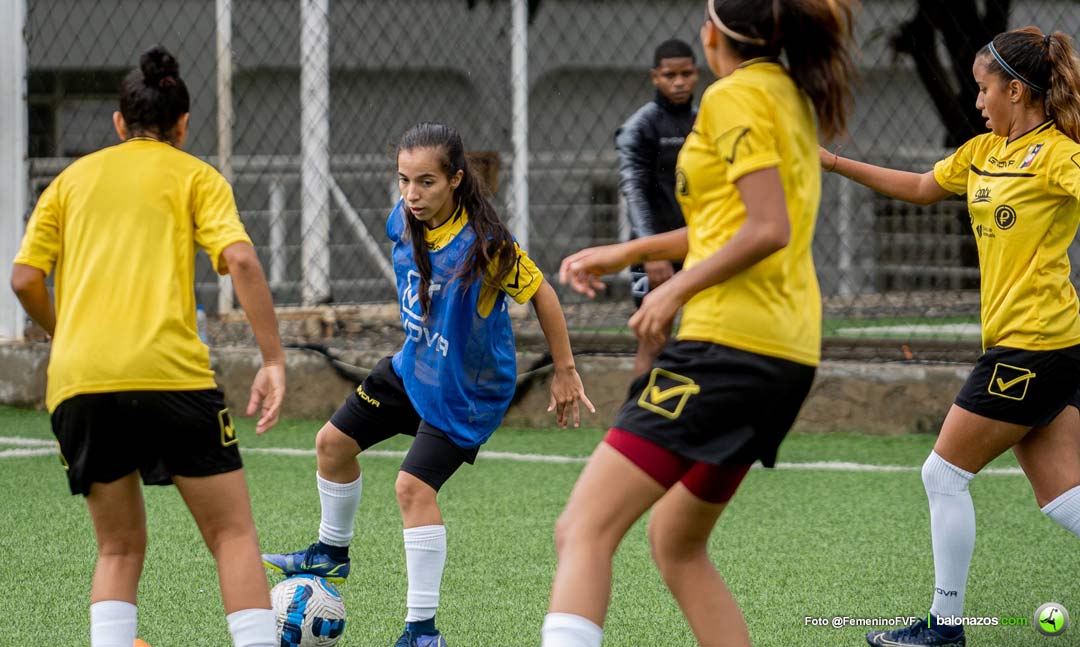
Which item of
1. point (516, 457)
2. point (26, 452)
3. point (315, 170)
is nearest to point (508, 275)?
point (516, 457)

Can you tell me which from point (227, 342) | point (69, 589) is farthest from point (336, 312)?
point (69, 589)

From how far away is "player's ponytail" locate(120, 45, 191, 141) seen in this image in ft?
10.4

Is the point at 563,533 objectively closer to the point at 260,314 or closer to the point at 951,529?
the point at 260,314

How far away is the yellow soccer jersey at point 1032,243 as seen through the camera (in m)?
3.86

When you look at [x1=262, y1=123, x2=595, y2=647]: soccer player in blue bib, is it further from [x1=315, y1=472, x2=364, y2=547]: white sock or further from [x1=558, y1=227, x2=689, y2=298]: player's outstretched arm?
[x1=558, y1=227, x2=689, y2=298]: player's outstretched arm

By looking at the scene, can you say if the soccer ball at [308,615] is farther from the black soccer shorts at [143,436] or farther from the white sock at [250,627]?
the black soccer shorts at [143,436]

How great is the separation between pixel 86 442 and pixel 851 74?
1.89 meters

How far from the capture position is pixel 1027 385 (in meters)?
3.85

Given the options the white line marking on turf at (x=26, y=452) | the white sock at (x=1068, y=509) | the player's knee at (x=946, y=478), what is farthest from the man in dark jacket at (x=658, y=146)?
the white line marking on turf at (x=26, y=452)

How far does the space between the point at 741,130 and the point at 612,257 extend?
389mm

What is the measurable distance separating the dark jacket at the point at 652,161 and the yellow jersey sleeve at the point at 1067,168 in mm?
2624

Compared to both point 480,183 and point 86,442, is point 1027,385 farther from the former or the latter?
point 86,442

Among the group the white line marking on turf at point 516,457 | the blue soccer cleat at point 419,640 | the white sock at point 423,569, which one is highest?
the white sock at point 423,569

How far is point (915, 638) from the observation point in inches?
159
